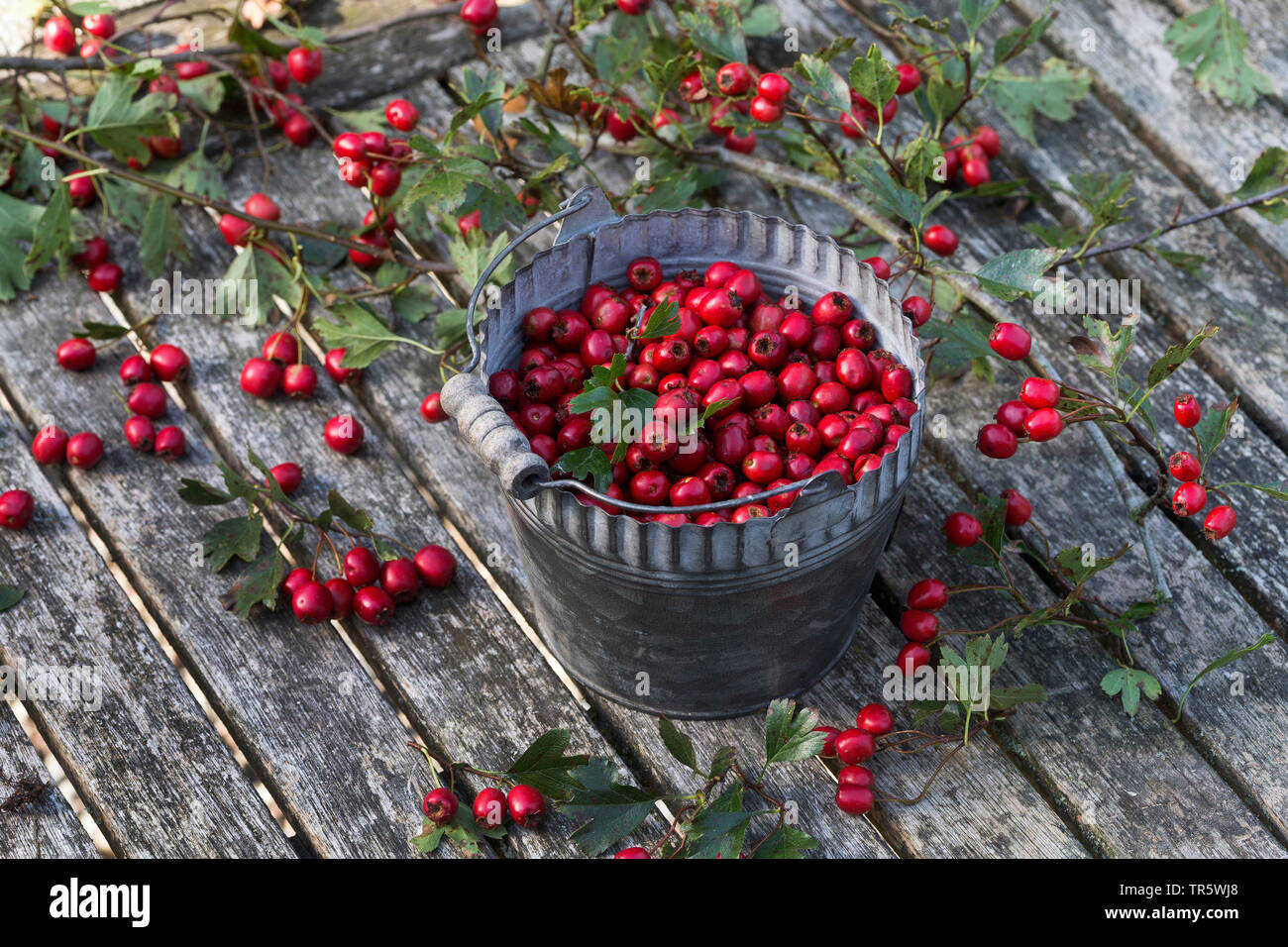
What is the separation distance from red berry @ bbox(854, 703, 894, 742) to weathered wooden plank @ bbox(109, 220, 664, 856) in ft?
1.24

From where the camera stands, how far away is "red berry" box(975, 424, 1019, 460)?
1.83 m

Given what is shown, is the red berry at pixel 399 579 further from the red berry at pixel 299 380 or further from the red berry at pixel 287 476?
the red berry at pixel 299 380

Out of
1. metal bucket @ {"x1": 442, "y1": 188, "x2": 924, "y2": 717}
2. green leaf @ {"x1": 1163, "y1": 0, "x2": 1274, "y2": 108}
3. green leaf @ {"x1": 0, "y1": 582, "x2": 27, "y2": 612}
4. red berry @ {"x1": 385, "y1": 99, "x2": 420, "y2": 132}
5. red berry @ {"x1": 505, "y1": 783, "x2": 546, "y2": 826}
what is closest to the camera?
metal bucket @ {"x1": 442, "y1": 188, "x2": 924, "y2": 717}

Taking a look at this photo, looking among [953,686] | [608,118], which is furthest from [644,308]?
[608,118]

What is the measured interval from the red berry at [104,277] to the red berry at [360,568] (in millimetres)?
824

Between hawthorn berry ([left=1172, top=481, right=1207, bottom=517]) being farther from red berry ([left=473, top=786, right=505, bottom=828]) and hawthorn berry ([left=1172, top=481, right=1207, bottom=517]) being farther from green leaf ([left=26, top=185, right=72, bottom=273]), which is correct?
green leaf ([left=26, top=185, right=72, bottom=273])

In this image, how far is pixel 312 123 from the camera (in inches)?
99.1

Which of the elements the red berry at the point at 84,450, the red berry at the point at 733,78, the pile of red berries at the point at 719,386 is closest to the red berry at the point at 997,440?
the pile of red berries at the point at 719,386

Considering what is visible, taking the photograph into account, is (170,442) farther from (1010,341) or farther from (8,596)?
(1010,341)

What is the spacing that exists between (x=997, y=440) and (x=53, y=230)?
1678 mm

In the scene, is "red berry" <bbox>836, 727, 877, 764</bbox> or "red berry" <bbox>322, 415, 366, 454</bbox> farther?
"red berry" <bbox>322, 415, 366, 454</bbox>

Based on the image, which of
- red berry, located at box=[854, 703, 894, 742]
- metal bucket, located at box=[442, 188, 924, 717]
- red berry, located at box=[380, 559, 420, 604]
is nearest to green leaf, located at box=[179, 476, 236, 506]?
red berry, located at box=[380, 559, 420, 604]

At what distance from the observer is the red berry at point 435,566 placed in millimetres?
1943
